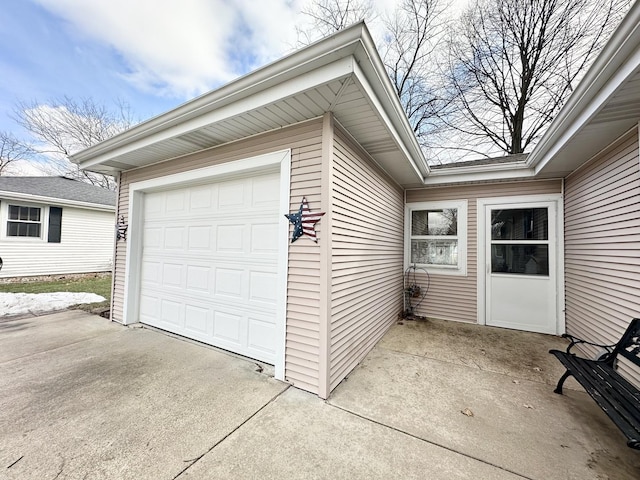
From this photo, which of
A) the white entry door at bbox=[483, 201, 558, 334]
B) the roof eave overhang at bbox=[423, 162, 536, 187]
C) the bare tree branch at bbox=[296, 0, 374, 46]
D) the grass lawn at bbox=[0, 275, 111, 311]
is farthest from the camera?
the bare tree branch at bbox=[296, 0, 374, 46]

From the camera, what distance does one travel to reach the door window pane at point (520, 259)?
432 centimetres

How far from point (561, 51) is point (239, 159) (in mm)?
11000

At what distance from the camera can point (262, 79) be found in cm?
215

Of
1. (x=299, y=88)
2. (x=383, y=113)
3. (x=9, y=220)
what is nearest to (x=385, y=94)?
(x=383, y=113)

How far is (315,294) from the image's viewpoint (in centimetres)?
244

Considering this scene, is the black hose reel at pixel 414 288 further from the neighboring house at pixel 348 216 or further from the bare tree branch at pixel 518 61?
the bare tree branch at pixel 518 61

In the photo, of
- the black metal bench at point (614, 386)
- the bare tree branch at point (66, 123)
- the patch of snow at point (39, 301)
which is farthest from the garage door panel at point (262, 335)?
the bare tree branch at point (66, 123)

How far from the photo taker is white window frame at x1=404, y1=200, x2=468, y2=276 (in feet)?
15.8

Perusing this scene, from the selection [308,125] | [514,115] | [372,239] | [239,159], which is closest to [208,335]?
[239,159]

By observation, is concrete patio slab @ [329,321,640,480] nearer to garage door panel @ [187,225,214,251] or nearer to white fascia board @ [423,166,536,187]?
garage door panel @ [187,225,214,251]

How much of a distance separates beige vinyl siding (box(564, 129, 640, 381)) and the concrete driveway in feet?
3.04

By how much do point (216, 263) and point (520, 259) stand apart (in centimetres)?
514

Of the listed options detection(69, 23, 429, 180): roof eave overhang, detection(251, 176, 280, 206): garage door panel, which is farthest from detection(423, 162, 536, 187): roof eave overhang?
detection(251, 176, 280, 206): garage door panel

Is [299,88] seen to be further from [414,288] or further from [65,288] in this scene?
[65,288]
